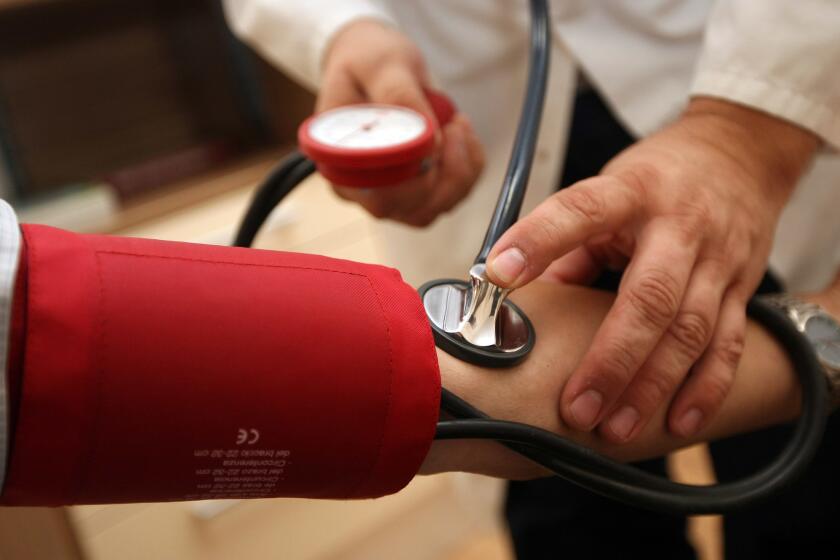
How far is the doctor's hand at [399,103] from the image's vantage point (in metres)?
0.72

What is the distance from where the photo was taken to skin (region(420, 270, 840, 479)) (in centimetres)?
49

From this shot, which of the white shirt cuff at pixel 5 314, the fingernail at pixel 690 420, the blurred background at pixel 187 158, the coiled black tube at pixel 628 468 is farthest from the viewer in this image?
the blurred background at pixel 187 158

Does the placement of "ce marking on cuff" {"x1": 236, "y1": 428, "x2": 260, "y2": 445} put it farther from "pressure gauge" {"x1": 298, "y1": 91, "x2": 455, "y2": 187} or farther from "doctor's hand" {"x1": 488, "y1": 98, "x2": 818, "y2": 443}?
"pressure gauge" {"x1": 298, "y1": 91, "x2": 455, "y2": 187}

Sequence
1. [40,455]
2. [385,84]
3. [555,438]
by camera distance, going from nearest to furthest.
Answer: [40,455]
[555,438]
[385,84]

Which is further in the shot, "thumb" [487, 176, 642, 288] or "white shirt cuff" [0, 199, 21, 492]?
"thumb" [487, 176, 642, 288]

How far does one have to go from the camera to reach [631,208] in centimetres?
54

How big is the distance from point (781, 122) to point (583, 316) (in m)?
0.25

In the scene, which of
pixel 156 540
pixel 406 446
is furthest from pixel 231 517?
pixel 406 446

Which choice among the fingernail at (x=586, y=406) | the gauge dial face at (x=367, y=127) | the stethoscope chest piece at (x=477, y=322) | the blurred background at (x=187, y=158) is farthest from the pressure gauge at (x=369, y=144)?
the blurred background at (x=187, y=158)

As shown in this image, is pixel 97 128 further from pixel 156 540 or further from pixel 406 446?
pixel 406 446

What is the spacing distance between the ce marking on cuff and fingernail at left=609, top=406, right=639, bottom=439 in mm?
252

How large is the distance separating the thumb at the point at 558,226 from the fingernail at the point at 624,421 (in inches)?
4.5

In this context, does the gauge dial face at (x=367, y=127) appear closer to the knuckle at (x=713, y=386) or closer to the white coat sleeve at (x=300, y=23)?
the white coat sleeve at (x=300, y=23)

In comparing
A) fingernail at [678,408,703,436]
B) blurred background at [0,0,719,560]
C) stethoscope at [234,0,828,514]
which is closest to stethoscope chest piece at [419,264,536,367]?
stethoscope at [234,0,828,514]
